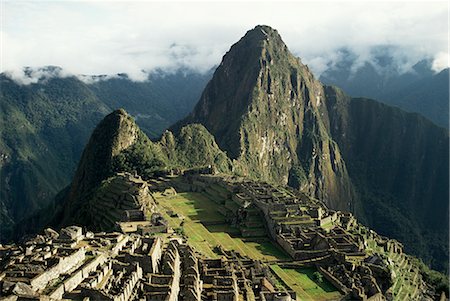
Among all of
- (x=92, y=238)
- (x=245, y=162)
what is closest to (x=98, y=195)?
(x=92, y=238)

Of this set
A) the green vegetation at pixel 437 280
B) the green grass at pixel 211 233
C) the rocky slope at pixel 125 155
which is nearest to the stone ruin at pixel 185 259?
the green grass at pixel 211 233

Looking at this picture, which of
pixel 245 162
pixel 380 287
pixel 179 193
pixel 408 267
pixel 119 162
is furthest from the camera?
pixel 245 162

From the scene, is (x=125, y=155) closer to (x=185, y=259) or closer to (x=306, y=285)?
(x=306, y=285)

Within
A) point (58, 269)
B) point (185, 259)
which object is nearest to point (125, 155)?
point (185, 259)

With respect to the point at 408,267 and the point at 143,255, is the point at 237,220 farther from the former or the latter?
the point at 143,255

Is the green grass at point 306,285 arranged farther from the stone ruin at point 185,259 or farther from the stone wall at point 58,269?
the stone wall at point 58,269
